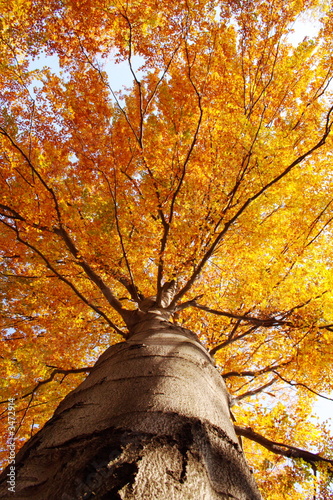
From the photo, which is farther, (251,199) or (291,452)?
(251,199)

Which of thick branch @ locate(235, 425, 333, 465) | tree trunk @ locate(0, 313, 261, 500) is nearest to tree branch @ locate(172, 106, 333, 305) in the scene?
tree trunk @ locate(0, 313, 261, 500)

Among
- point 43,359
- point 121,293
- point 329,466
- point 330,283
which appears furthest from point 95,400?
point 121,293

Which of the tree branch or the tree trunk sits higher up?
the tree branch

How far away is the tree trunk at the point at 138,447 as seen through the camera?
38.3 inches

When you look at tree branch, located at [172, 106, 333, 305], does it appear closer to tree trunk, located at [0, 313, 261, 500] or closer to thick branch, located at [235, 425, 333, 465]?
tree trunk, located at [0, 313, 261, 500]

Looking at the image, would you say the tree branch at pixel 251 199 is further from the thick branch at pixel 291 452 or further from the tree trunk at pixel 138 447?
the thick branch at pixel 291 452

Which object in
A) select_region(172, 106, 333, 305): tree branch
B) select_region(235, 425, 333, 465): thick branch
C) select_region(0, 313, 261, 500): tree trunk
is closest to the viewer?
select_region(0, 313, 261, 500): tree trunk

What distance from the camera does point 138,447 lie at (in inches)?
43.3

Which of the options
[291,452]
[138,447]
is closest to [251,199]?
[291,452]

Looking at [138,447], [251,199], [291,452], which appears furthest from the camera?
[251,199]

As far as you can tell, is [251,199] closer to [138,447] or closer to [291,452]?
[291,452]

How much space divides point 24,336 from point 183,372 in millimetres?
4854

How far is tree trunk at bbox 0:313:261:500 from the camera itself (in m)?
0.97

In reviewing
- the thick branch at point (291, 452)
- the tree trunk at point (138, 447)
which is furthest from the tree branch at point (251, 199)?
the thick branch at point (291, 452)
